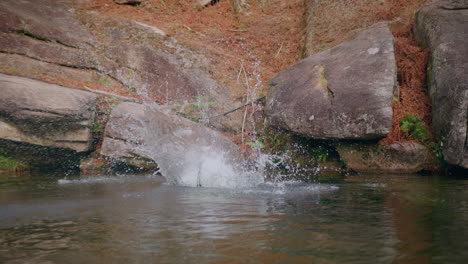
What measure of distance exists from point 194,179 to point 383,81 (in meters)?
4.47

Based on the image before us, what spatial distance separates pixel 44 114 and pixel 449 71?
8991 millimetres

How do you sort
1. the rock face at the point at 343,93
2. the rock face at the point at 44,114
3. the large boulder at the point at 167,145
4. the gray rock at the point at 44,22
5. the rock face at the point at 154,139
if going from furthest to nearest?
the gray rock at the point at 44,22, the rock face at the point at 44,114, the rock face at the point at 154,139, the rock face at the point at 343,93, the large boulder at the point at 167,145

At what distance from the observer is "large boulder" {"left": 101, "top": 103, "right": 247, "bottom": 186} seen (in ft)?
20.9

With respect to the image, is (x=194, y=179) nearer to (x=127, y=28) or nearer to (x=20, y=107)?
(x=20, y=107)

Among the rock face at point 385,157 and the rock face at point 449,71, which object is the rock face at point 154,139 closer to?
the rock face at point 385,157

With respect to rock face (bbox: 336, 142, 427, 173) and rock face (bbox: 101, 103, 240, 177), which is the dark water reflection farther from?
rock face (bbox: 101, 103, 240, 177)

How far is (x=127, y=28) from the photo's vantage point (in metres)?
11.8

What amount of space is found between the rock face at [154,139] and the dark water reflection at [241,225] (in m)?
2.04

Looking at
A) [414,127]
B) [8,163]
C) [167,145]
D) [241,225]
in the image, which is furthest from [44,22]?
[414,127]

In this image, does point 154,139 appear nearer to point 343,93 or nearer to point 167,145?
point 167,145

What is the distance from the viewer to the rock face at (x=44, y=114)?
7.39 meters

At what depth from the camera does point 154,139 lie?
7156mm

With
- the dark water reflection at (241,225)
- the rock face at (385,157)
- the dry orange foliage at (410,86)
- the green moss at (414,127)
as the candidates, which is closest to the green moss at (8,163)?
the dark water reflection at (241,225)

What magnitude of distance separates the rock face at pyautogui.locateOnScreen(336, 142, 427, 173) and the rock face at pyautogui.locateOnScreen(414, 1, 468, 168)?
0.60 m
